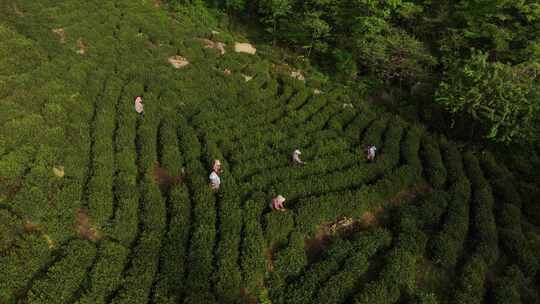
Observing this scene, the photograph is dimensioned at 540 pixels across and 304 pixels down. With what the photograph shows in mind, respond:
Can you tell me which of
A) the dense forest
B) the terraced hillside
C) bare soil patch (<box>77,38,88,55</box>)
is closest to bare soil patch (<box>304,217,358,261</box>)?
the terraced hillside

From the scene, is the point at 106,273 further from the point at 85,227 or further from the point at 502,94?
the point at 502,94

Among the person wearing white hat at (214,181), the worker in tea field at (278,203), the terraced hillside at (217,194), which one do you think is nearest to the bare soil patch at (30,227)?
the terraced hillside at (217,194)

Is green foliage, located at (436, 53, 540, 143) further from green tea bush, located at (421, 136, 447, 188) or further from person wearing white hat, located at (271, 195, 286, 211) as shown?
person wearing white hat, located at (271, 195, 286, 211)

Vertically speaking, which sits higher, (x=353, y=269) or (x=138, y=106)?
(x=138, y=106)

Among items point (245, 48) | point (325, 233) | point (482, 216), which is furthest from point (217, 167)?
point (245, 48)

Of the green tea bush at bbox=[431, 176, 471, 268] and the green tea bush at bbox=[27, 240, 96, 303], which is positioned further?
the green tea bush at bbox=[431, 176, 471, 268]

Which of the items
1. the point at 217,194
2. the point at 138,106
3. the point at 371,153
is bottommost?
the point at 217,194

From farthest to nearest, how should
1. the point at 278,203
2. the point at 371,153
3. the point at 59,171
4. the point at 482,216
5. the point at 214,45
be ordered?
1. the point at 214,45
2. the point at 371,153
3. the point at 482,216
4. the point at 278,203
5. the point at 59,171

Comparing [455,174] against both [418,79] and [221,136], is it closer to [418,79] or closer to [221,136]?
[418,79]

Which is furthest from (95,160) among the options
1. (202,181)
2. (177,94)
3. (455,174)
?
(455,174)
